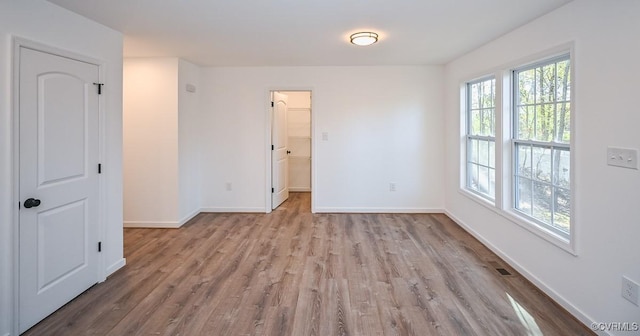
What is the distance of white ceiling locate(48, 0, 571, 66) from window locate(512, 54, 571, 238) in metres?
0.53

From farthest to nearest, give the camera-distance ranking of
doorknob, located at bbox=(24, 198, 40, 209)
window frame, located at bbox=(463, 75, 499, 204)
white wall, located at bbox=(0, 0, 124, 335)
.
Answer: window frame, located at bbox=(463, 75, 499, 204) → doorknob, located at bbox=(24, 198, 40, 209) → white wall, located at bbox=(0, 0, 124, 335)

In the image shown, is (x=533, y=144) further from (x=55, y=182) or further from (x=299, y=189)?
(x=299, y=189)

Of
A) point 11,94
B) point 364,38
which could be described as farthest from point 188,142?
point 364,38

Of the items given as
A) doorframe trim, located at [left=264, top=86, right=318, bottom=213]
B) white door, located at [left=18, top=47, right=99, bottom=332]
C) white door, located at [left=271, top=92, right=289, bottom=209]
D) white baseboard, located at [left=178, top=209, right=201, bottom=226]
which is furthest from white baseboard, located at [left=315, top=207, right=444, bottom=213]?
white door, located at [left=18, top=47, right=99, bottom=332]

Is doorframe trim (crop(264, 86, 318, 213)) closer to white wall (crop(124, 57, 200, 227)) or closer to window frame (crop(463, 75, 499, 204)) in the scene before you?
white wall (crop(124, 57, 200, 227))

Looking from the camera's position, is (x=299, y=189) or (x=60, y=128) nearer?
(x=60, y=128)

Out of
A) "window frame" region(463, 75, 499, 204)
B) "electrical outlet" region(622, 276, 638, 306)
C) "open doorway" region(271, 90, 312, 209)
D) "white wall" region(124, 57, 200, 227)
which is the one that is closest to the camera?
"electrical outlet" region(622, 276, 638, 306)

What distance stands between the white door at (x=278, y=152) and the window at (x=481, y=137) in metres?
2.95

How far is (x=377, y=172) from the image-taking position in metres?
5.55

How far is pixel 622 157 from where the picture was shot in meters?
2.10

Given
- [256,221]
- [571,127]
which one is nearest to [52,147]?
[256,221]

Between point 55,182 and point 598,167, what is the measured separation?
3.85 meters

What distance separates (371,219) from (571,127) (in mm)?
3091

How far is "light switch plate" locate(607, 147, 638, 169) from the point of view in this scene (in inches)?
79.2
